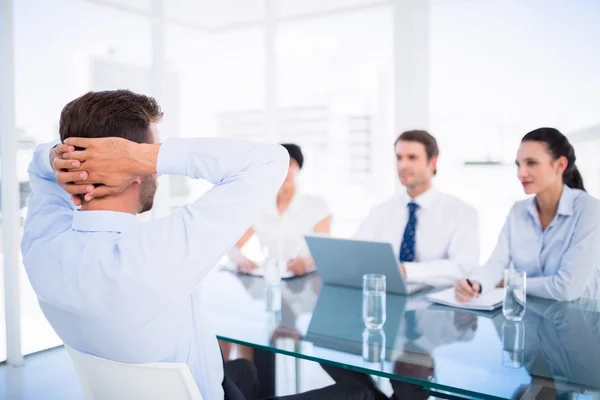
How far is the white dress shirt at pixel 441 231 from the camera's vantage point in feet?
8.82

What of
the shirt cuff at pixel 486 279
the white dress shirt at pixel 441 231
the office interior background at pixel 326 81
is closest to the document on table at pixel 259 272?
the white dress shirt at pixel 441 231

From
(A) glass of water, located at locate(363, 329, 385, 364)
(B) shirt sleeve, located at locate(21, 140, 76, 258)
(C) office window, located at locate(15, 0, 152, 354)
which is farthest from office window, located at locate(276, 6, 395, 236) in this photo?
(B) shirt sleeve, located at locate(21, 140, 76, 258)

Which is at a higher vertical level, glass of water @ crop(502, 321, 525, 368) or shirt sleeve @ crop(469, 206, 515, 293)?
shirt sleeve @ crop(469, 206, 515, 293)

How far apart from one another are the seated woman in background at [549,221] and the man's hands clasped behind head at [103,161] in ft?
5.81

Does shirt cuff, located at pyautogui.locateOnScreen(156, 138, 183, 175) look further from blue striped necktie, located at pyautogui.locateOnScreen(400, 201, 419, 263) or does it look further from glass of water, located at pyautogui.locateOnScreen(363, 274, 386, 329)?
blue striped necktie, located at pyautogui.locateOnScreen(400, 201, 419, 263)

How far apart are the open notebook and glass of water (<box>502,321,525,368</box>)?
0.18m

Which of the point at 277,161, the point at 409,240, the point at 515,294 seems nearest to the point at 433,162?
the point at 409,240

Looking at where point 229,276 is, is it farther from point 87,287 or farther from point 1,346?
point 1,346

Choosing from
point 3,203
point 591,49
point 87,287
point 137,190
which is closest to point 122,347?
point 87,287

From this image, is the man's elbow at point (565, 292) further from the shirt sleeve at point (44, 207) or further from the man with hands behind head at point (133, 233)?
the shirt sleeve at point (44, 207)

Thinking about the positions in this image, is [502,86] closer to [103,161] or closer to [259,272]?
[259,272]

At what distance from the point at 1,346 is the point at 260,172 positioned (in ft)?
11.4

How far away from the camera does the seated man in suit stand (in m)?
2.78

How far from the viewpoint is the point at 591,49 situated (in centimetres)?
405
